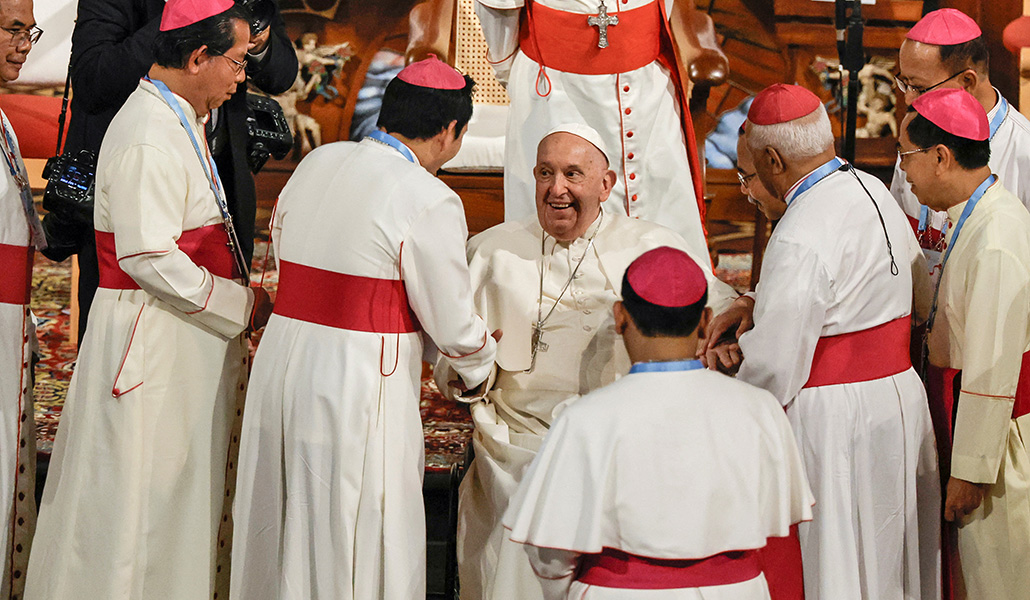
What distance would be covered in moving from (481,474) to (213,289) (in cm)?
104

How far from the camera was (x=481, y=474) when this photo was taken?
352 cm

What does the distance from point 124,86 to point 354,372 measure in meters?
1.43

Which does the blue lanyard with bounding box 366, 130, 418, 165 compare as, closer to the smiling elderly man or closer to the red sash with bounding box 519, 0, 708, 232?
the smiling elderly man

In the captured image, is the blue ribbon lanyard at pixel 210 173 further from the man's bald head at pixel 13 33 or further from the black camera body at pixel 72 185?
the man's bald head at pixel 13 33

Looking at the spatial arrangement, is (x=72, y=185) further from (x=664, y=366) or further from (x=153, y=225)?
(x=664, y=366)

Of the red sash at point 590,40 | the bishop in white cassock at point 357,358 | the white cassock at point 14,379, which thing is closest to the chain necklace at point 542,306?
the bishop in white cassock at point 357,358

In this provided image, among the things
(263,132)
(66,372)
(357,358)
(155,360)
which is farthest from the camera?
(66,372)

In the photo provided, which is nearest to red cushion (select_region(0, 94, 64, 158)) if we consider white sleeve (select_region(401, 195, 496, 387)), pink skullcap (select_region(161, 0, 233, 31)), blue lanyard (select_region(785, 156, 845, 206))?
pink skullcap (select_region(161, 0, 233, 31))

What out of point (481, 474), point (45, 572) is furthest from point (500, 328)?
point (45, 572)

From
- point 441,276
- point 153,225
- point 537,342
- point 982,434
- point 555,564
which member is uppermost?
point 153,225

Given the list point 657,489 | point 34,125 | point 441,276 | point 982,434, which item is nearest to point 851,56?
point 982,434

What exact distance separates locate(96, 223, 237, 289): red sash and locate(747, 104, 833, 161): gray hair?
1711mm

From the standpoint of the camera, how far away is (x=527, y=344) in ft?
11.8

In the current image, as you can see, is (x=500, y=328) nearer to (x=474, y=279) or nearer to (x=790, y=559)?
(x=474, y=279)
